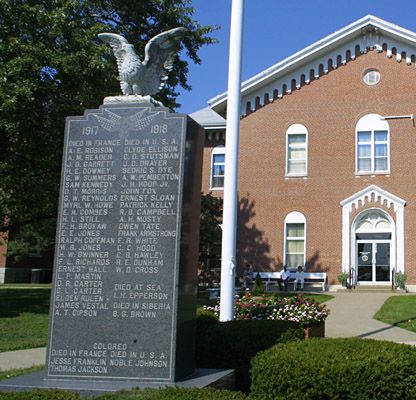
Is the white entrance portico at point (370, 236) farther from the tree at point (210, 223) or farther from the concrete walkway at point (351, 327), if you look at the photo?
the tree at point (210, 223)

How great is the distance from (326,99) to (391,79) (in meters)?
3.48

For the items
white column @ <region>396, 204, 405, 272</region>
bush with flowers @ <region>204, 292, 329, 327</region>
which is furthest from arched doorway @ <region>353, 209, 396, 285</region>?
bush with flowers @ <region>204, 292, 329, 327</region>

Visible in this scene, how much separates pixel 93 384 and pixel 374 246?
2612cm

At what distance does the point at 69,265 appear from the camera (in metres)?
6.70

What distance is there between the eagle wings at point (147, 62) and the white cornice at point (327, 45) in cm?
2503

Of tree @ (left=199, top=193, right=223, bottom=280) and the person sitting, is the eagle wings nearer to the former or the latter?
tree @ (left=199, top=193, right=223, bottom=280)

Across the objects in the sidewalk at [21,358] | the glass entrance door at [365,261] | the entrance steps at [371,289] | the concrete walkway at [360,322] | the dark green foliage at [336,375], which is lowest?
the sidewalk at [21,358]

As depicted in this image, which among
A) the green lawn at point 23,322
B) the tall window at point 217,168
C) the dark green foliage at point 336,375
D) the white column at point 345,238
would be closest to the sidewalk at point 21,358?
the green lawn at point 23,322

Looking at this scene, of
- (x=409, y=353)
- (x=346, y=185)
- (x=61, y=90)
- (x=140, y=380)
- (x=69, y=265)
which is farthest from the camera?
(x=346, y=185)

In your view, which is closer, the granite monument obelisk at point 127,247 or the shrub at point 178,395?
the shrub at point 178,395

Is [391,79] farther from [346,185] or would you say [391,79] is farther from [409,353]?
[409,353]

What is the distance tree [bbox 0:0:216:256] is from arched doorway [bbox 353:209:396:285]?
1396 centimetres

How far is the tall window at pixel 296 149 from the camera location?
3219 cm

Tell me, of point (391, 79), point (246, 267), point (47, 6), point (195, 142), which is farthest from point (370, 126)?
point (195, 142)
